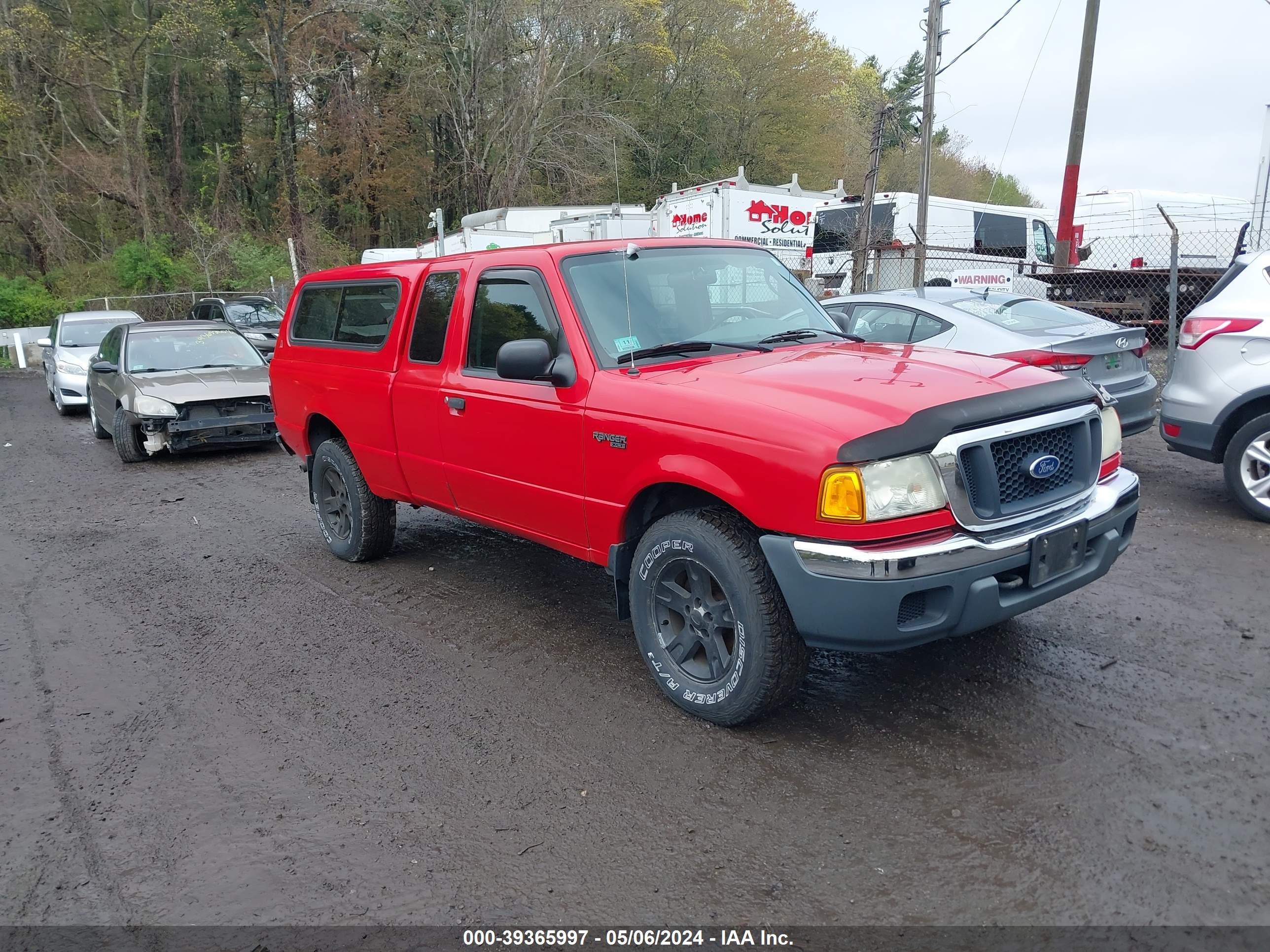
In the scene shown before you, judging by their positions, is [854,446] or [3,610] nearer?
[854,446]

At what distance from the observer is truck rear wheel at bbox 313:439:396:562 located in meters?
6.14

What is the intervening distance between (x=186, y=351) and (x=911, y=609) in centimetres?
1053

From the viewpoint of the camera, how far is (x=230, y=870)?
3074mm

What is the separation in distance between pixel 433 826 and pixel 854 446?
2003 mm

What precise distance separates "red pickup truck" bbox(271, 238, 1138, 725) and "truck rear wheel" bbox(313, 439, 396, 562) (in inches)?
26.2

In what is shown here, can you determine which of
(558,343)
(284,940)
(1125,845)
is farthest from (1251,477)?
(284,940)

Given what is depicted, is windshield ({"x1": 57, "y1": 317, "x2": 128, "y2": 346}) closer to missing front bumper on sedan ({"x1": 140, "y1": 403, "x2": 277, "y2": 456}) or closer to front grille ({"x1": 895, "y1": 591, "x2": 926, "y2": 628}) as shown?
missing front bumper on sedan ({"x1": 140, "y1": 403, "x2": 277, "y2": 456})

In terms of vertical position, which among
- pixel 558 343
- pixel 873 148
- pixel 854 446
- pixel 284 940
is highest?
pixel 873 148

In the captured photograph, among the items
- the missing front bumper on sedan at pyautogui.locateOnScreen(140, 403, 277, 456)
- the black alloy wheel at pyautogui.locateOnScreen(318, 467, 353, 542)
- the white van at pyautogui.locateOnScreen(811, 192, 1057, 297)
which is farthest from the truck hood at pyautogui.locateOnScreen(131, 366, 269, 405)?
the white van at pyautogui.locateOnScreen(811, 192, 1057, 297)

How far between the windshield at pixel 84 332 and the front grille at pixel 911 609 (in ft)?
53.6

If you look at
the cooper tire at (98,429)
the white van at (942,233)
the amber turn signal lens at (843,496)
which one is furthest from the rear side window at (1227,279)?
the cooper tire at (98,429)

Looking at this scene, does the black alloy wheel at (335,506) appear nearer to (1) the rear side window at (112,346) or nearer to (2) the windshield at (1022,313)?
(2) the windshield at (1022,313)

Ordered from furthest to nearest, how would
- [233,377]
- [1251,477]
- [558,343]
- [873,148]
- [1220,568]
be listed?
1. [873,148]
2. [233,377]
3. [1251,477]
4. [1220,568]
5. [558,343]

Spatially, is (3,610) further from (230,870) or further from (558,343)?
(558,343)
